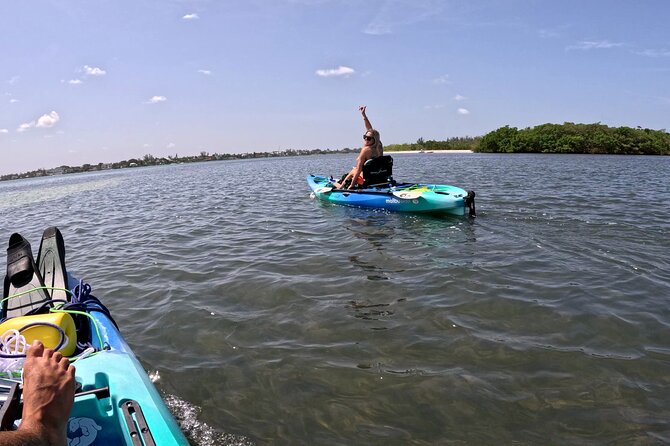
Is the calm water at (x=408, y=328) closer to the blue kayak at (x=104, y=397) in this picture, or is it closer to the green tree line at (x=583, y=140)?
the blue kayak at (x=104, y=397)

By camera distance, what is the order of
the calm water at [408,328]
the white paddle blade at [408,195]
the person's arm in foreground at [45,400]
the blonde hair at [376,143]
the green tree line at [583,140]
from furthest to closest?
the green tree line at [583,140], the blonde hair at [376,143], the white paddle blade at [408,195], the calm water at [408,328], the person's arm in foreground at [45,400]

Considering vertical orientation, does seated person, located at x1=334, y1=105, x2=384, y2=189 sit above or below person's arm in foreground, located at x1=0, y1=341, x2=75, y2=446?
above

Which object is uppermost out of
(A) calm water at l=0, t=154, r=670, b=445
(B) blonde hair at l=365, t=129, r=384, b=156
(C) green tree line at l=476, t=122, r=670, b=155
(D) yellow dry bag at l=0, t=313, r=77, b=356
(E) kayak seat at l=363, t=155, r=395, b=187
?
(C) green tree line at l=476, t=122, r=670, b=155

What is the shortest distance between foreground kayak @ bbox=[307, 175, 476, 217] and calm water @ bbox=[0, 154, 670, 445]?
701mm

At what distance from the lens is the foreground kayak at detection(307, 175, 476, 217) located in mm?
10141

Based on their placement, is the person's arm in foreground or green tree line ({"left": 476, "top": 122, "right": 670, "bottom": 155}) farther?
green tree line ({"left": 476, "top": 122, "right": 670, "bottom": 155})

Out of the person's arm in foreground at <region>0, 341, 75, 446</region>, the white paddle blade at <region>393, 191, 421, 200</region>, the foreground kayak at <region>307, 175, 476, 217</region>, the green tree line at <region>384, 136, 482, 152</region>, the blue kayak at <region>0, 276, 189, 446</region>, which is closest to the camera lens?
the person's arm in foreground at <region>0, 341, 75, 446</region>

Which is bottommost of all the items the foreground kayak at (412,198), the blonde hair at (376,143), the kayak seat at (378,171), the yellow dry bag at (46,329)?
the yellow dry bag at (46,329)

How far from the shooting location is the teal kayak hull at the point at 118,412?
2.29 m

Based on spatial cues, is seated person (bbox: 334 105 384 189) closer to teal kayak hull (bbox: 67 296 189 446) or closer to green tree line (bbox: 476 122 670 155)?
teal kayak hull (bbox: 67 296 189 446)

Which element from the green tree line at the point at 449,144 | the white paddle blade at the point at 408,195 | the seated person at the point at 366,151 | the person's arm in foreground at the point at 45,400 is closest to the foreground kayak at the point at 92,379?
the person's arm in foreground at the point at 45,400

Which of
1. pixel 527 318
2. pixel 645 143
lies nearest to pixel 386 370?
pixel 527 318

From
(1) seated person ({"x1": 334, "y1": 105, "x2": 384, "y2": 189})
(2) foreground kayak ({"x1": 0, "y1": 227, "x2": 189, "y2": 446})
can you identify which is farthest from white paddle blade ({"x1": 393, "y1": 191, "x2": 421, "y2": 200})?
(2) foreground kayak ({"x1": 0, "y1": 227, "x2": 189, "y2": 446})

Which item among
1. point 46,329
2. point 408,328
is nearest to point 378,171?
point 408,328
